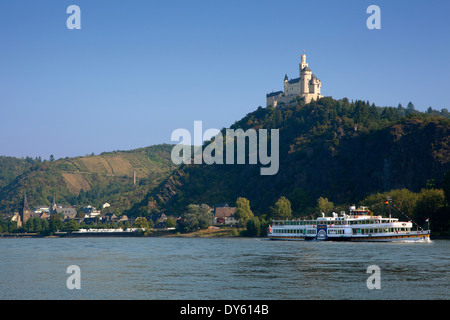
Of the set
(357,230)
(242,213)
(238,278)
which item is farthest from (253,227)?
(238,278)

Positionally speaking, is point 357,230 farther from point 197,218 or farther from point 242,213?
point 197,218

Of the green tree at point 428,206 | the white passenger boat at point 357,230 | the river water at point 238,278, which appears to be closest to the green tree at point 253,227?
the white passenger boat at point 357,230

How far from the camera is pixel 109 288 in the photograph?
4388 centimetres

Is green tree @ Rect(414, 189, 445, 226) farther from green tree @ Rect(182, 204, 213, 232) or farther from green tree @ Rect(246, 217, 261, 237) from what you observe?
green tree @ Rect(182, 204, 213, 232)

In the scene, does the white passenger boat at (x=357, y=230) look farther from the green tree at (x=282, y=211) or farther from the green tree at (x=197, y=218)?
the green tree at (x=197, y=218)

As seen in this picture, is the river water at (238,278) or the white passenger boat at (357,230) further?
the white passenger boat at (357,230)

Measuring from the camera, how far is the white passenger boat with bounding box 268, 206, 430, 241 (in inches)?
4008

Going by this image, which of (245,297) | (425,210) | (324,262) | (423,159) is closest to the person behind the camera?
(245,297)

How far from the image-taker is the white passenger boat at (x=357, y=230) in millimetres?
101812

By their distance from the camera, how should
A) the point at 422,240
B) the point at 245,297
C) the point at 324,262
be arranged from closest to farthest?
1. the point at 245,297
2. the point at 324,262
3. the point at 422,240

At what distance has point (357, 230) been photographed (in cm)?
11012
